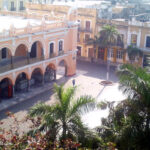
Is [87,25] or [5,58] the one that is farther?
[87,25]

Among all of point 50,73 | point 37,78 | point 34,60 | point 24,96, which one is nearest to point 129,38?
point 50,73

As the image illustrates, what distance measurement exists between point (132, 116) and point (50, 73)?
20630mm

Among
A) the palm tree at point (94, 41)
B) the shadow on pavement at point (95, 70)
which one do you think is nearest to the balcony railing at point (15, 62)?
the shadow on pavement at point (95, 70)

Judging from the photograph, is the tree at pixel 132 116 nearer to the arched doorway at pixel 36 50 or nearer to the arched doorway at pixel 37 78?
the arched doorway at pixel 36 50

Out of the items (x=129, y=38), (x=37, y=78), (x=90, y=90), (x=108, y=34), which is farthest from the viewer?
(x=129, y=38)

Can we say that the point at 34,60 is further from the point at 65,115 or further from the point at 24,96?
the point at 65,115

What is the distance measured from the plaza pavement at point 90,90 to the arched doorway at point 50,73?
123 cm

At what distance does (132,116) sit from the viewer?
11633mm

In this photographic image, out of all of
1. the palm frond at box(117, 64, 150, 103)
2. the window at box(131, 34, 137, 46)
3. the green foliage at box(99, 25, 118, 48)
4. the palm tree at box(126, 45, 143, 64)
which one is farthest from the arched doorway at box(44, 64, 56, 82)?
the palm frond at box(117, 64, 150, 103)

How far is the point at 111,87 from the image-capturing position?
31.1m

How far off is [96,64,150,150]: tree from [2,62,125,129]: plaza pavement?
7454 mm

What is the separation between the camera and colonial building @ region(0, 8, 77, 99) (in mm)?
25188

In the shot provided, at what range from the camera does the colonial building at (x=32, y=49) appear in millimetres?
25188

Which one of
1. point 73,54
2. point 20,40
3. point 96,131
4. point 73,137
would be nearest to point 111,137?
point 96,131
